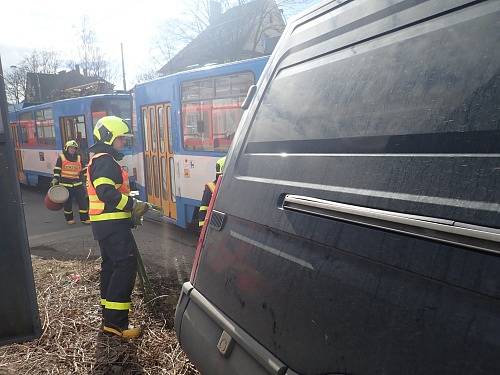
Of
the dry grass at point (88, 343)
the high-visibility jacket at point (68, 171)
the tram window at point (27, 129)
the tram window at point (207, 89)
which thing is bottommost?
the dry grass at point (88, 343)

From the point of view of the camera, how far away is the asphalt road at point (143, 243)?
5.51 m

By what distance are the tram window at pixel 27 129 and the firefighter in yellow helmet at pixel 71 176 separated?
6.00 metres

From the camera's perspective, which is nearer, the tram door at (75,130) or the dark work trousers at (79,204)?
Result: the dark work trousers at (79,204)

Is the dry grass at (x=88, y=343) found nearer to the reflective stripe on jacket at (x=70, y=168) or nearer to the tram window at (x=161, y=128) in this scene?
the tram window at (x=161, y=128)

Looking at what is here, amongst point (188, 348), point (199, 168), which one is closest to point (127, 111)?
point (199, 168)

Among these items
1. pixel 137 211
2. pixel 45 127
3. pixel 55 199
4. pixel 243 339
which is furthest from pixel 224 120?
pixel 45 127

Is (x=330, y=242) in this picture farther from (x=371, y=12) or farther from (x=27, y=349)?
(x=27, y=349)

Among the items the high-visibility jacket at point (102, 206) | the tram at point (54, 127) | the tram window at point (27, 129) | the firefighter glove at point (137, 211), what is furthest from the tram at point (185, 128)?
the tram window at point (27, 129)

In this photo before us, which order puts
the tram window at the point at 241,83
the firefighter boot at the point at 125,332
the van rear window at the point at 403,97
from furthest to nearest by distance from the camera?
the tram window at the point at 241,83
the firefighter boot at the point at 125,332
the van rear window at the point at 403,97

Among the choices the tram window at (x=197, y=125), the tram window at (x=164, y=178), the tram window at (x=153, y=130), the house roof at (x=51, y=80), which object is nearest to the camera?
the tram window at (x=197, y=125)

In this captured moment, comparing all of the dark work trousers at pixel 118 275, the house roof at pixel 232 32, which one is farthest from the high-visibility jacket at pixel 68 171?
the house roof at pixel 232 32

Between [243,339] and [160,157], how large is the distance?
6719 millimetres

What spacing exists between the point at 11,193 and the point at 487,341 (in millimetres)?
2450

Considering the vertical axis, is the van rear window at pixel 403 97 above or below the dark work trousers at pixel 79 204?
above
